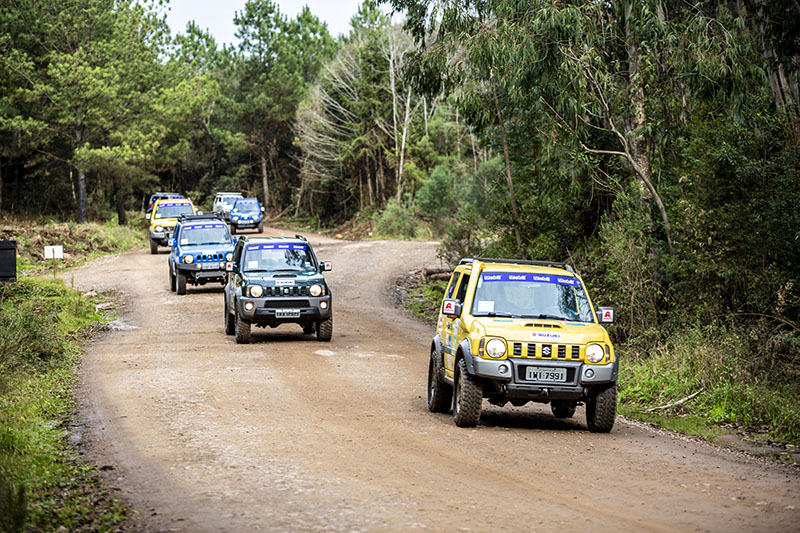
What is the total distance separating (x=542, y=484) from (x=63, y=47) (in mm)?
48866

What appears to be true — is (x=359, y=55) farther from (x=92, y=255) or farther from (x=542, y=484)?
(x=542, y=484)

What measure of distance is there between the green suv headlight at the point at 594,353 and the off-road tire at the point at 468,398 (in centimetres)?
126

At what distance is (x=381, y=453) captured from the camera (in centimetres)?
979

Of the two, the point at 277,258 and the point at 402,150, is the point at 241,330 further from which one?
the point at 402,150

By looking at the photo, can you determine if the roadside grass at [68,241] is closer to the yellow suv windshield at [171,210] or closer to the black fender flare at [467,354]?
the yellow suv windshield at [171,210]

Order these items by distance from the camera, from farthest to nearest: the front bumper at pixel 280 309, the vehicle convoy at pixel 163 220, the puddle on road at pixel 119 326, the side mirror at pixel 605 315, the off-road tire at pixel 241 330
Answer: the vehicle convoy at pixel 163 220, the puddle on road at pixel 119 326, the off-road tire at pixel 241 330, the front bumper at pixel 280 309, the side mirror at pixel 605 315

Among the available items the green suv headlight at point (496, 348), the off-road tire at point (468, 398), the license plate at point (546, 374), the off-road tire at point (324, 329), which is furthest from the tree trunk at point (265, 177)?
the license plate at point (546, 374)

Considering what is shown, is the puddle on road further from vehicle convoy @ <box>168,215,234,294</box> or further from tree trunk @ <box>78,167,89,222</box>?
tree trunk @ <box>78,167,89,222</box>

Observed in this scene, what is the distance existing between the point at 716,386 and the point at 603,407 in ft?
11.5

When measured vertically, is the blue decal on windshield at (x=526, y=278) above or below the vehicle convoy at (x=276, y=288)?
above

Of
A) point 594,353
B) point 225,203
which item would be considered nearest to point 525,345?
point 594,353

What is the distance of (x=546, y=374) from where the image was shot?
36.2 ft

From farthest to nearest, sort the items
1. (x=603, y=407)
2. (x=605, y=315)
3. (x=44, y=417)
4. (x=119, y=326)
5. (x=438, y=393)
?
(x=119, y=326), (x=438, y=393), (x=44, y=417), (x=605, y=315), (x=603, y=407)

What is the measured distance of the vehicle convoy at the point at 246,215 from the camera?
5109cm
